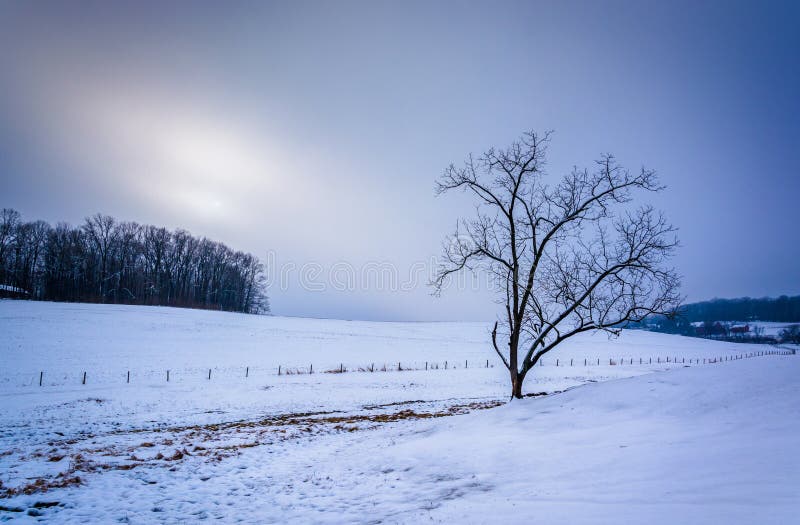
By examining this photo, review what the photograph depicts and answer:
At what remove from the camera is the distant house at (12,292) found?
2655 inches

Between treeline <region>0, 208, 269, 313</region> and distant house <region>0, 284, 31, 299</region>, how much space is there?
19 cm

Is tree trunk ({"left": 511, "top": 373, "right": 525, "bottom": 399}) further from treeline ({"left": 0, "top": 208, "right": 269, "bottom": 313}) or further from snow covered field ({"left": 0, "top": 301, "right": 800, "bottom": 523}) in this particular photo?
treeline ({"left": 0, "top": 208, "right": 269, "bottom": 313})

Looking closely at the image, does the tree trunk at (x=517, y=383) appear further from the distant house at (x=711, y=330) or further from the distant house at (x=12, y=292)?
the distant house at (x=711, y=330)

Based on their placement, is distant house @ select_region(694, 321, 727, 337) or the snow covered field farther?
distant house @ select_region(694, 321, 727, 337)

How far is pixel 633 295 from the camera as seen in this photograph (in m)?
12.3

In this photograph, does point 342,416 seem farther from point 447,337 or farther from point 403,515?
point 447,337

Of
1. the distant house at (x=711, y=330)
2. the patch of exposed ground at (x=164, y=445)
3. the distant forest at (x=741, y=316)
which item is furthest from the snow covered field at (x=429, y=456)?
the distant house at (x=711, y=330)

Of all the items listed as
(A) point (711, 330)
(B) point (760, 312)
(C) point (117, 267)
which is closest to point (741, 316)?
(B) point (760, 312)

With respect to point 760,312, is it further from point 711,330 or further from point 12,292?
point 12,292

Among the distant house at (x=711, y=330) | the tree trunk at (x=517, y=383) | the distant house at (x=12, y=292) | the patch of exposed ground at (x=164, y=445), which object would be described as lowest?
the distant house at (x=711, y=330)

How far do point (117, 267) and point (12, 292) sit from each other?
16.4 m

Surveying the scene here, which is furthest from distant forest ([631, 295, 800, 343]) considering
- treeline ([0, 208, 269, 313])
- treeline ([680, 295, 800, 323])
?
treeline ([0, 208, 269, 313])

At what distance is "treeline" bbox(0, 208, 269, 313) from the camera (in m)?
73.6

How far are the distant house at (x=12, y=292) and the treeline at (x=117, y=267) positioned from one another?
19 cm
